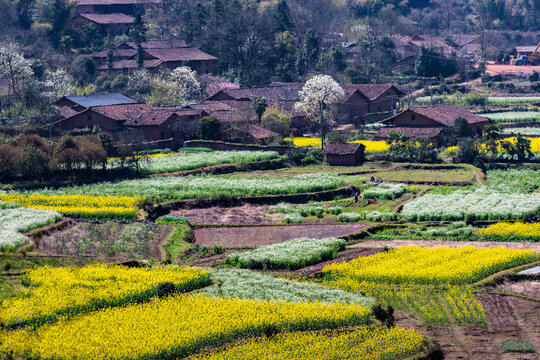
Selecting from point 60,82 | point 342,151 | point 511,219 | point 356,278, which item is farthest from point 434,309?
point 60,82

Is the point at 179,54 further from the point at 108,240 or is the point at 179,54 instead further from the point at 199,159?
the point at 108,240

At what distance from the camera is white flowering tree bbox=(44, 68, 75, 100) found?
9481cm

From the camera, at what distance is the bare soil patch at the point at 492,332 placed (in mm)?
29031

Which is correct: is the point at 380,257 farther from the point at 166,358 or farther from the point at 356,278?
the point at 166,358

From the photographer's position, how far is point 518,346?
96.0ft

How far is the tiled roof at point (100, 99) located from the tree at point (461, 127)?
32.3 m

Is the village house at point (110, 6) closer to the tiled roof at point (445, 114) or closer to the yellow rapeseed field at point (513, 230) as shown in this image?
the tiled roof at point (445, 114)

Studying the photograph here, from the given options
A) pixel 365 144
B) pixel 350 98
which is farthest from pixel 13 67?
pixel 365 144

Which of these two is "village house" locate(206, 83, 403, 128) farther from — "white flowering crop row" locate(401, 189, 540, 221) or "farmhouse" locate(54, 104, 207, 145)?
"white flowering crop row" locate(401, 189, 540, 221)

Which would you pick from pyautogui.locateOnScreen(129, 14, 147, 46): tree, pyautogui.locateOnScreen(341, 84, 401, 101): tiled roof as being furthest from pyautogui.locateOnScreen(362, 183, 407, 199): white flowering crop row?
pyautogui.locateOnScreen(129, 14, 147, 46): tree

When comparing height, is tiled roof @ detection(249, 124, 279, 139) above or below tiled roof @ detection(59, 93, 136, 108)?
below

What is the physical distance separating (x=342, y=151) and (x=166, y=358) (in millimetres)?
→ 43522

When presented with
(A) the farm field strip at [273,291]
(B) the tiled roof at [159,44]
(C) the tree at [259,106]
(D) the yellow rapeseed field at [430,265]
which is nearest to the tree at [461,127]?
(C) the tree at [259,106]

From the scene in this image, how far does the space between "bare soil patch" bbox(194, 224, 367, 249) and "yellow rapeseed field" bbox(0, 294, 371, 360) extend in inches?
467
